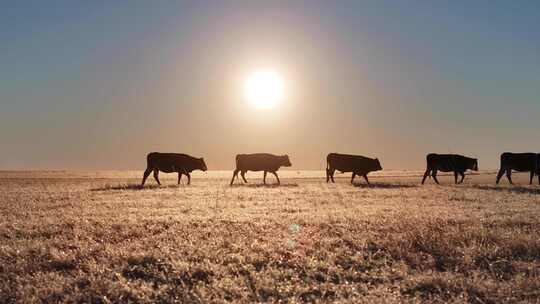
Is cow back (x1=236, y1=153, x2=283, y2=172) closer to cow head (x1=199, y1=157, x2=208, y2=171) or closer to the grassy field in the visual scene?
cow head (x1=199, y1=157, x2=208, y2=171)

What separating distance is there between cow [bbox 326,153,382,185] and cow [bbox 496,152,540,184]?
341 inches

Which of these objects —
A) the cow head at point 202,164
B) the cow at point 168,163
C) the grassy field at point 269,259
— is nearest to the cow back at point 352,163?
the cow head at point 202,164

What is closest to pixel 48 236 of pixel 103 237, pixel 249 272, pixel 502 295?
pixel 103 237

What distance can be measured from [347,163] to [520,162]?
1209cm

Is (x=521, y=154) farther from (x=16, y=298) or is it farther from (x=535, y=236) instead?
(x=16, y=298)

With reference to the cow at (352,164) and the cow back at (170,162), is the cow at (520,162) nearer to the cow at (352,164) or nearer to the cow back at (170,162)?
the cow at (352,164)

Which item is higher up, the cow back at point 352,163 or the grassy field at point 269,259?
the cow back at point 352,163

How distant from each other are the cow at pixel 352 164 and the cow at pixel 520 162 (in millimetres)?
8668

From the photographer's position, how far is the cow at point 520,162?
33.7m

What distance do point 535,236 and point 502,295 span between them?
3688 mm

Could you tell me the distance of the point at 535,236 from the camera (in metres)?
9.55

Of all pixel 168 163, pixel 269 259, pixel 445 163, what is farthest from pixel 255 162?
pixel 269 259

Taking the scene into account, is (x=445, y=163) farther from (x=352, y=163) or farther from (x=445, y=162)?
(x=352, y=163)

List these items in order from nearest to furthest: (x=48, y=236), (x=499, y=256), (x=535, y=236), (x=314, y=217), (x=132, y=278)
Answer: (x=132, y=278), (x=499, y=256), (x=535, y=236), (x=48, y=236), (x=314, y=217)
